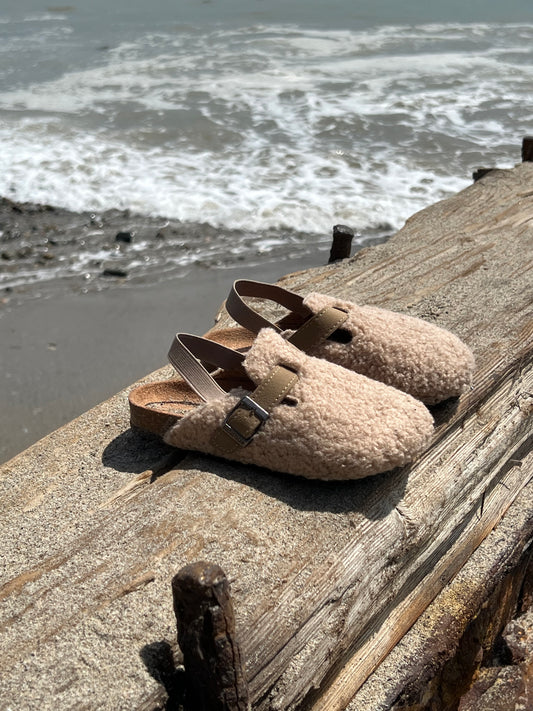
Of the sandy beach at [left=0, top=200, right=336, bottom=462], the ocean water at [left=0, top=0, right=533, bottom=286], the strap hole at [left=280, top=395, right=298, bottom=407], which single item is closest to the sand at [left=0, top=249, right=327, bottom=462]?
the sandy beach at [left=0, top=200, right=336, bottom=462]

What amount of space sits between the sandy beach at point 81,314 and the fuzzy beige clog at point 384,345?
78.1 inches

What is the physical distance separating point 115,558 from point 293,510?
0.40m

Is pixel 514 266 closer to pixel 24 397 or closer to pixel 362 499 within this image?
pixel 362 499

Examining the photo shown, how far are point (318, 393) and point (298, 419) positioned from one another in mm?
86

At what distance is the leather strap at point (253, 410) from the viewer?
1.69 meters

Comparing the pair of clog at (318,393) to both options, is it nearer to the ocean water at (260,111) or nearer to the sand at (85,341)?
the sand at (85,341)

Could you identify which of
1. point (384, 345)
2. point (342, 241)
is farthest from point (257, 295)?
point (342, 241)

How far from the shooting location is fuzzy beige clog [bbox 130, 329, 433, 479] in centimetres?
164

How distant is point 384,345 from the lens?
1.96 m

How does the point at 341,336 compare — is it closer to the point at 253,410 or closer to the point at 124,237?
the point at 253,410

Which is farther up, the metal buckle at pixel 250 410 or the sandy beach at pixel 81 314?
the metal buckle at pixel 250 410

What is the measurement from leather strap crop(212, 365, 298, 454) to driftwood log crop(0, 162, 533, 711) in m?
0.10

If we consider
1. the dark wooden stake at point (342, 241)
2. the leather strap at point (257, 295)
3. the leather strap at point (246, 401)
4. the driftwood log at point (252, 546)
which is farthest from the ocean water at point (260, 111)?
the leather strap at point (246, 401)

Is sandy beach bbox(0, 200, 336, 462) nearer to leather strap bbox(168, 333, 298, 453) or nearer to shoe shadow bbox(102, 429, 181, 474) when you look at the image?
shoe shadow bbox(102, 429, 181, 474)
